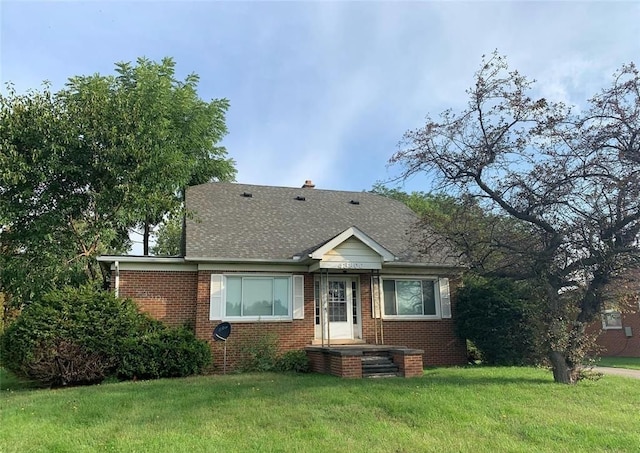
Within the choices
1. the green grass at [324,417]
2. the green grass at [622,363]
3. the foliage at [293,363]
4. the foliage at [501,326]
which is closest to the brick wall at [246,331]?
the foliage at [293,363]

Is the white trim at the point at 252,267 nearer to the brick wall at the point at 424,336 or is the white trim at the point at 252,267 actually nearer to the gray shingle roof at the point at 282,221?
the gray shingle roof at the point at 282,221

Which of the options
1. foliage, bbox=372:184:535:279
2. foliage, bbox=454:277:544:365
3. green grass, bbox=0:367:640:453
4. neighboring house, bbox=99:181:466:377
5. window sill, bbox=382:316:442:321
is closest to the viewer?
green grass, bbox=0:367:640:453

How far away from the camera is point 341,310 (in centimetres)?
1436

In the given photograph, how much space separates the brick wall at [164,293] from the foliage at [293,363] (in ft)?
8.50

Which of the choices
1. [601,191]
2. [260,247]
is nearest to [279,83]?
[260,247]

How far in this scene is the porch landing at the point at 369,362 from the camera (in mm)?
11195

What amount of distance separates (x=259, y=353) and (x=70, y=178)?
23.7 ft

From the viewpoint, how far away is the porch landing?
441 inches

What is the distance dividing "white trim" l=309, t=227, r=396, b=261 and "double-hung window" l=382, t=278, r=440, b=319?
1553mm

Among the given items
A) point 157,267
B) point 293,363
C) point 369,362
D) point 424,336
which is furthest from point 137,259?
point 424,336

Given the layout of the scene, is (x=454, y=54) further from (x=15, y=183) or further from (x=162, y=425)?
(x=15, y=183)

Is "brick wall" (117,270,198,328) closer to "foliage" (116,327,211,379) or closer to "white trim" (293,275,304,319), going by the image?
"foliage" (116,327,211,379)

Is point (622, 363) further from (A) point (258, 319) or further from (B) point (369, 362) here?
(A) point (258, 319)

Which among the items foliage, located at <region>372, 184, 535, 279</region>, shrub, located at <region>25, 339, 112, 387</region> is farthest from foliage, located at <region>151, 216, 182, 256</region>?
foliage, located at <region>372, 184, 535, 279</region>
